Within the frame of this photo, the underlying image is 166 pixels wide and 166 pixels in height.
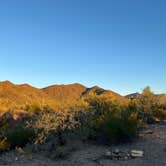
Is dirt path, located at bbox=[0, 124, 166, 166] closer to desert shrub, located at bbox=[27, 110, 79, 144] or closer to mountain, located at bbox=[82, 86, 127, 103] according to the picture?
desert shrub, located at bbox=[27, 110, 79, 144]

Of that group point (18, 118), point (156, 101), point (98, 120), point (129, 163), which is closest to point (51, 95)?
point (156, 101)

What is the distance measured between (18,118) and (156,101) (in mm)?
10596

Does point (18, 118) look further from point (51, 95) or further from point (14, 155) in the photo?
point (51, 95)

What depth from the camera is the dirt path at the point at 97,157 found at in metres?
9.51

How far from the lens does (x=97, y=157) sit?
1016 centimetres

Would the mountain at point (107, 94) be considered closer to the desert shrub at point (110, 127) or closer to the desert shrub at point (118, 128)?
the desert shrub at point (110, 127)

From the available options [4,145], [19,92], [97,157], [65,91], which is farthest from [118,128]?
[65,91]

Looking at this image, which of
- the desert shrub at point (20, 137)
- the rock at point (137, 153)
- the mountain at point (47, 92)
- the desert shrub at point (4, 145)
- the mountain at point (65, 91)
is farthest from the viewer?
the mountain at point (65, 91)

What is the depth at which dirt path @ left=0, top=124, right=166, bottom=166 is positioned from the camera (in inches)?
374

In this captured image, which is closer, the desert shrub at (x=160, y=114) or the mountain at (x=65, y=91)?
the desert shrub at (x=160, y=114)

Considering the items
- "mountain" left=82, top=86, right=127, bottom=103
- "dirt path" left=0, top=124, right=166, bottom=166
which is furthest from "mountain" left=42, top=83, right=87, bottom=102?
"dirt path" left=0, top=124, right=166, bottom=166

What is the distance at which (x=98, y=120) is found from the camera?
1303 cm

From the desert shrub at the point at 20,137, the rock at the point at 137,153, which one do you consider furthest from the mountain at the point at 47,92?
the rock at the point at 137,153

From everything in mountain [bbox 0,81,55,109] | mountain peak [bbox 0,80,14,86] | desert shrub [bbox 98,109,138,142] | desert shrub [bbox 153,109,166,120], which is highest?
mountain peak [bbox 0,80,14,86]
